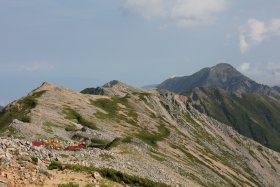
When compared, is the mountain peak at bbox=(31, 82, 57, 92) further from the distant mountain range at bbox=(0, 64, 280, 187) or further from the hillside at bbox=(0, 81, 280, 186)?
the distant mountain range at bbox=(0, 64, 280, 187)

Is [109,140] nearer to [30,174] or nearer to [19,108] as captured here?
[19,108]

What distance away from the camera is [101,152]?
62812 millimetres

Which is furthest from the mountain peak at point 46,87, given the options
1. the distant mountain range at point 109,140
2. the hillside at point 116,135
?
the distant mountain range at point 109,140

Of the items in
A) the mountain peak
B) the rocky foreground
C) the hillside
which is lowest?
the hillside

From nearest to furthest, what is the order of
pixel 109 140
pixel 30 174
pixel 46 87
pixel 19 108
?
pixel 30 174, pixel 109 140, pixel 19 108, pixel 46 87

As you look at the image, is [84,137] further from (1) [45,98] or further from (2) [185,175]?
(1) [45,98]

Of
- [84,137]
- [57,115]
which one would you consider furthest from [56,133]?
[57,115]

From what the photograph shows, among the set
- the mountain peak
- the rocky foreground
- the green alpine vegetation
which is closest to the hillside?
the green alpine vegetation

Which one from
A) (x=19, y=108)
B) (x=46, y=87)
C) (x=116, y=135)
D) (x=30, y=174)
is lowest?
(x=116, y=135)

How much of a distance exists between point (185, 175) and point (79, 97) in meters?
101

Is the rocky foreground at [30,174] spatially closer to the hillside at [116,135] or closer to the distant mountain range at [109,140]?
the distant mountain range at [109,140]

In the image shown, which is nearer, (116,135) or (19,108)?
(116,135)

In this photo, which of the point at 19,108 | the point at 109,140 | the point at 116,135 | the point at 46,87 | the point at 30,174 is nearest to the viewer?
the point at 30,174

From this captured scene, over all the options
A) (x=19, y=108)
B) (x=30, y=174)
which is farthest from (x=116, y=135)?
(x=30, y=174)
